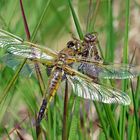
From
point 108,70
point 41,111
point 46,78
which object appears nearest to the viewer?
point 41,111

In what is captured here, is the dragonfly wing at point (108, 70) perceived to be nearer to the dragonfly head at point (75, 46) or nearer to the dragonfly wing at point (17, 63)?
the dragonfly head at point (75, 46)

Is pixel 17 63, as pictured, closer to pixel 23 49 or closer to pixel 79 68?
pixel 23 49

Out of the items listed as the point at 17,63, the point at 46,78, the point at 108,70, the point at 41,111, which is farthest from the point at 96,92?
the point at 46,78

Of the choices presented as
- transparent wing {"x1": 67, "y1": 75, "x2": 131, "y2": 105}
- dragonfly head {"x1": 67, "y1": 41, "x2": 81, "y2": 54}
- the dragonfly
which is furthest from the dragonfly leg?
dragonfly head {"x1": 67, "y1": 41, "x2": 81, "y2": 54}

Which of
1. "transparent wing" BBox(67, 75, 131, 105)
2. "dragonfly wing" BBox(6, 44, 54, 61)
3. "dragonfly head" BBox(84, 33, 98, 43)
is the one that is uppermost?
"dragonfly head" BBox(84, 33, 98, 43)

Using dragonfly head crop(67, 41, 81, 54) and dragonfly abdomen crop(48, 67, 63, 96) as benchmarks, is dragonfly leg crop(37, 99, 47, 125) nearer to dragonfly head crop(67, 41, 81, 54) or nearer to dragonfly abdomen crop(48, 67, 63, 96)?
dragonfly abdomen crop(48, 67, 63, 96)

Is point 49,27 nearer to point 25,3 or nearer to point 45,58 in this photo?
point 25,3

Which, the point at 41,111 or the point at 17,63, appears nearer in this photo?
the point at 41,111

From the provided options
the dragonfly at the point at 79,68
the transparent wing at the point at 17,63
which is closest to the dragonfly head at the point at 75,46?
the dragonfly at the point at 79,68
